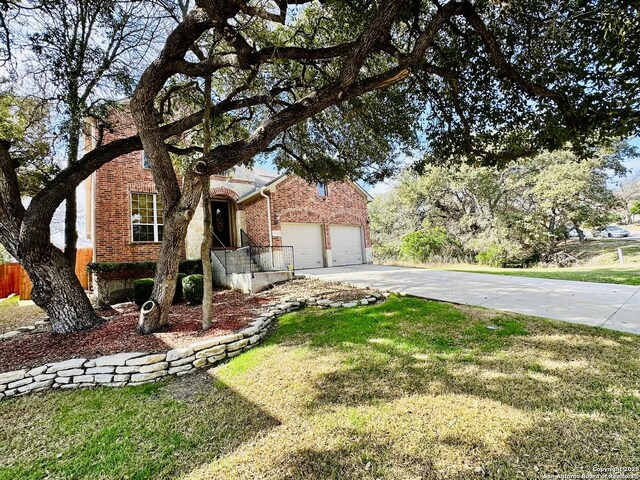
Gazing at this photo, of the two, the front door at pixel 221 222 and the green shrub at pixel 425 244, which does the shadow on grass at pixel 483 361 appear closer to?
the front door at pixel 221 222

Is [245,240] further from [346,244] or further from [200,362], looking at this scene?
[200,362]

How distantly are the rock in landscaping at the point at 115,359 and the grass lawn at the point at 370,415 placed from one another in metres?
0.36

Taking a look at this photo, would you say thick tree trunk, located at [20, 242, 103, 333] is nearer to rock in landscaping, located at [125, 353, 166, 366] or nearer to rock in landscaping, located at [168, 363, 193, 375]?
rock in landscaping, located at [125, 353, 166, 366]

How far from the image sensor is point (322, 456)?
2.25 meters

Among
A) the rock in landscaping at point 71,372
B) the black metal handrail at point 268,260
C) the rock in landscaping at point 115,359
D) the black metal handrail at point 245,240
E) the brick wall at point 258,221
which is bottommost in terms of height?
the rock in landscaping at point 71,372

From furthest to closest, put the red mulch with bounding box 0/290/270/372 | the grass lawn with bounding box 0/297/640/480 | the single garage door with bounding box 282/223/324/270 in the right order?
the single garage door with bounding box 282/223/324/270 → the red mulch with bounding box 0/290/270/372 → the grass lawn with bounding box 0/297/640/480

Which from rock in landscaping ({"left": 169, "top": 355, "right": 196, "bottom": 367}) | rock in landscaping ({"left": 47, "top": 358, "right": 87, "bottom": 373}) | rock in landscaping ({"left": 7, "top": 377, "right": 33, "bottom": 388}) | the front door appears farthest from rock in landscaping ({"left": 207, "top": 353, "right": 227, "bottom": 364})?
the front door

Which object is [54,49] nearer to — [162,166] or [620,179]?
[162,166]

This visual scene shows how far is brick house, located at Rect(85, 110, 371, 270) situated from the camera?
10820mm

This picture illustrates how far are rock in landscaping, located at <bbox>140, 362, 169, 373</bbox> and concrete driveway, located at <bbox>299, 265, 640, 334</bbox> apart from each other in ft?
17.1

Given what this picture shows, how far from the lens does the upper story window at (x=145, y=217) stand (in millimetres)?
11281

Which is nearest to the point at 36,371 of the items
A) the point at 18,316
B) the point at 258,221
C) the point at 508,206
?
the point at 18,316

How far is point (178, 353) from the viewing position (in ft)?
13.9

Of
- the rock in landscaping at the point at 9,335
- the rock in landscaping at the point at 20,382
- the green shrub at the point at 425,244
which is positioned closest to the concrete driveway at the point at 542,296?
the rock in landscaping at the point at 20,382
